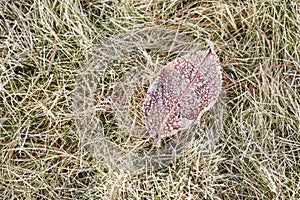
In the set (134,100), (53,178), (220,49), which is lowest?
(53,178)

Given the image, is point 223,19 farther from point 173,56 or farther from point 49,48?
point 49,48

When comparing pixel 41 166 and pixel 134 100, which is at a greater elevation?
pixel 134 100

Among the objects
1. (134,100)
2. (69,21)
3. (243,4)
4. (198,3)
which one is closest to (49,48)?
(69,21)
